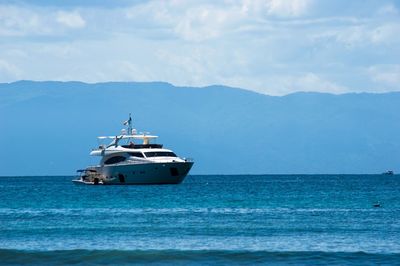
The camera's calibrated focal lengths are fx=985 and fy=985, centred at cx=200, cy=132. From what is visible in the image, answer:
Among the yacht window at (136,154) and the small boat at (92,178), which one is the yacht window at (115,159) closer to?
the yacht window at (136,154)

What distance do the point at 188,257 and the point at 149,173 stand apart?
87228 millimetres

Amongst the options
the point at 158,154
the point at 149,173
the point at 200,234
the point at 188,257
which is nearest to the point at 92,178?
the point at 149,173

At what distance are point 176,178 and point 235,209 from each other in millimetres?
56958

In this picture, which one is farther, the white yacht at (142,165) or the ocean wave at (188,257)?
the white yacht at (142,165)

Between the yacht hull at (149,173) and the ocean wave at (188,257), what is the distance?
84366 mm

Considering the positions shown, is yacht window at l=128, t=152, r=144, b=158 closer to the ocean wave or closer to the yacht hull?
the yacht hull

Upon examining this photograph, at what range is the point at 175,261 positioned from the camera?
45281 mm

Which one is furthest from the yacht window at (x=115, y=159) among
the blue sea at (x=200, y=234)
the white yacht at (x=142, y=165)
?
the blue sea at (x=200, y=234)

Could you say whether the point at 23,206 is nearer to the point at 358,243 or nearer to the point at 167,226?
the point at 167,226

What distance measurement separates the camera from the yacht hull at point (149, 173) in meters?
133

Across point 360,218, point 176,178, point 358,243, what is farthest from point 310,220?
point 176,178

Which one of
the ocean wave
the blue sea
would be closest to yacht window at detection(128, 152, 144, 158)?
the blue sea

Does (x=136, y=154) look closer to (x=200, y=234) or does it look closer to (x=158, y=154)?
(x=158, y=154)

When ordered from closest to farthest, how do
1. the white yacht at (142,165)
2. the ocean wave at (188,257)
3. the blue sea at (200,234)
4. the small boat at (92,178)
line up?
1. the ocean wave at (188,257)
2. the blue sea at (200,234)
3. the white yacht at (142,165)
4. the small boat at (92,178)
